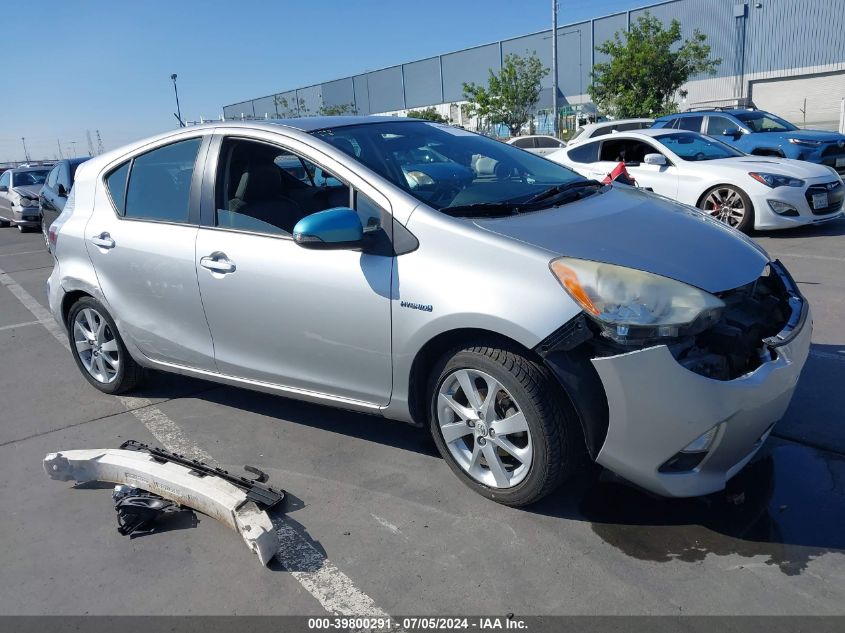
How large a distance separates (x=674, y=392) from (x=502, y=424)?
28.9 inches

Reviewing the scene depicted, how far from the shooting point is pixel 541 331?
8.96ft

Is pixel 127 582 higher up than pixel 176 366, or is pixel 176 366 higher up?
pixel 176 366

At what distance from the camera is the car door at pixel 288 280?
3.26 meters

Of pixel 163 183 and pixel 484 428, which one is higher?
pixel 163 183

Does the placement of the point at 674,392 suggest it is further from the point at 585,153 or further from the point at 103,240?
the point at 585,153

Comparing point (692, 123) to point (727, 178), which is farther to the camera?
point (692, 123)

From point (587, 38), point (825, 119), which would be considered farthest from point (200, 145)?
point (587, 38)

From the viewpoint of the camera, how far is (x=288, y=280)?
346 centimetres

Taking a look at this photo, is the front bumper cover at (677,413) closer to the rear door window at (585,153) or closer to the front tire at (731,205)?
the front tire at (731,205)

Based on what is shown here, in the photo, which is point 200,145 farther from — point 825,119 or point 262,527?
point 825,119

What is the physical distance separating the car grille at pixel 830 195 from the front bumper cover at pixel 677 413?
22.7 ft

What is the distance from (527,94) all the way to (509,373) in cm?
3666

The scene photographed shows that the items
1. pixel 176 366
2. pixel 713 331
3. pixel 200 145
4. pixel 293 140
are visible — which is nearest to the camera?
pixel 713 331

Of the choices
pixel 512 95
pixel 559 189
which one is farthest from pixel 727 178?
pixel 512 95
